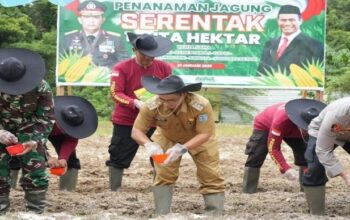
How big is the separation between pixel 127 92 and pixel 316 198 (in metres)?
2.19

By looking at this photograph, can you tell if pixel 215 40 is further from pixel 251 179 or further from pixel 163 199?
pixel 163 199

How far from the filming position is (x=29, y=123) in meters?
5.73

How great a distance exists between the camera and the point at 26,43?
20.4m

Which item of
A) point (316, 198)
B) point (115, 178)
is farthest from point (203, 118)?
point (115, 178)

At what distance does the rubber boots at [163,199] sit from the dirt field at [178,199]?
0.08 meters

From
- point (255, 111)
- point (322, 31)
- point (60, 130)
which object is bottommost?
point (255, 111)

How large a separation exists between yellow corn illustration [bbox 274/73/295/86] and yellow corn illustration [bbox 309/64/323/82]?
0.36 metres

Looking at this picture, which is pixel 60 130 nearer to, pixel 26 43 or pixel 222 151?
pixel 222 151

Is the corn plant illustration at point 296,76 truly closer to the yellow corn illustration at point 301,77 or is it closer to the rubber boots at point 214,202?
the yellow corn illustration at point 301,77

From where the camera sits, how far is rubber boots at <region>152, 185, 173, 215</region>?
229 inches

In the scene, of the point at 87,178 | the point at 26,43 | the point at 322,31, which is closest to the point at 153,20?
the point at 322,31

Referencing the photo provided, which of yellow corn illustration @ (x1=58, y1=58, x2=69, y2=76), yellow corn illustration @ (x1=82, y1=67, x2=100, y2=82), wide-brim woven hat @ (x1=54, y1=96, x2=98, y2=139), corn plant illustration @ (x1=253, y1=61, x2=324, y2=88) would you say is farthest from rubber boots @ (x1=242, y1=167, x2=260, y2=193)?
yellow corn illustration @ (x1=58, y1=58, x2=69, y2=76)

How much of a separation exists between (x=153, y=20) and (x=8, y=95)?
6.76m

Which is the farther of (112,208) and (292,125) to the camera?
(292,125)
